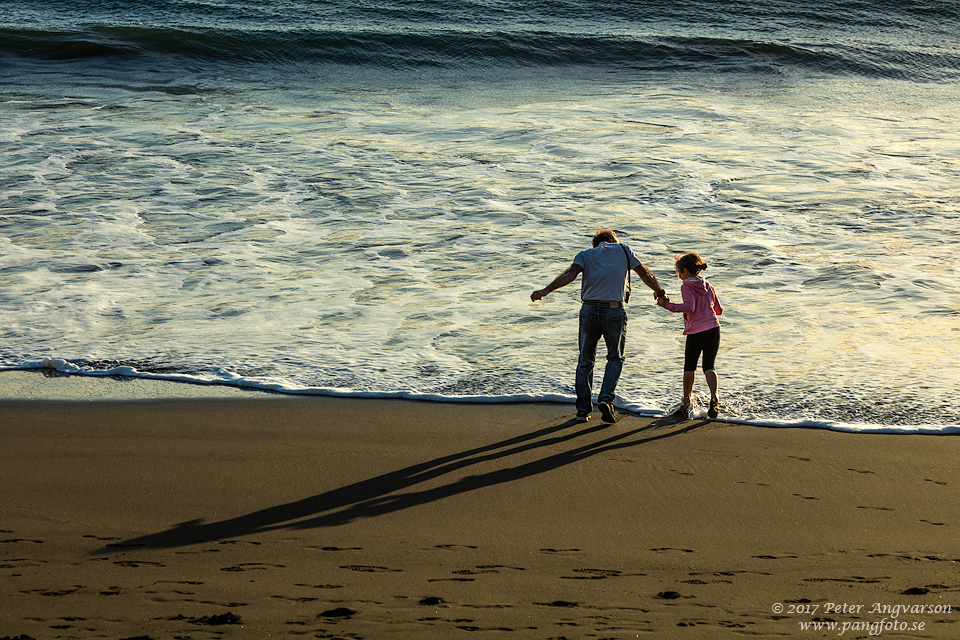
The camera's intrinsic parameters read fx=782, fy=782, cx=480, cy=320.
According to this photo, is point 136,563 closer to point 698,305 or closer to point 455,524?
point 455,524

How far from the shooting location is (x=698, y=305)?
546 centimetres

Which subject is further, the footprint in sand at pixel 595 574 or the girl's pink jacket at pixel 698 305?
the girl's pink jacket at pixel 698 305

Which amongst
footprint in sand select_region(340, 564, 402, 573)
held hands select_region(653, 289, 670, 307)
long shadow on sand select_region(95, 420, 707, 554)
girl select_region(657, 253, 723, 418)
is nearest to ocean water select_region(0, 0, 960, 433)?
girl select_region(657, 253, 723, 418)

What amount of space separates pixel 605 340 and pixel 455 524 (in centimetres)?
198

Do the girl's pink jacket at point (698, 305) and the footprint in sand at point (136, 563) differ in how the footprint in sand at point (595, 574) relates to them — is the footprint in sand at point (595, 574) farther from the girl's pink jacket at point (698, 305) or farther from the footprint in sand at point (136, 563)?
the girl's pink jacket at point (698, 305)

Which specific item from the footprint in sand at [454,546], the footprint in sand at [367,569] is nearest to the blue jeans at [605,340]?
the footprint in sand at [454,546]

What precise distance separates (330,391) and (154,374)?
4.75 ft

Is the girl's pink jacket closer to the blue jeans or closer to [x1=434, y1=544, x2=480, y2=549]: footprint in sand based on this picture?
the blue jeans

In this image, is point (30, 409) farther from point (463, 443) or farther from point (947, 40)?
point (947, 40)

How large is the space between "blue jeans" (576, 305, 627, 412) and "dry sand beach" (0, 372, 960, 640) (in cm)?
22

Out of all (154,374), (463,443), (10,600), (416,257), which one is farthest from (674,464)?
(416,257)

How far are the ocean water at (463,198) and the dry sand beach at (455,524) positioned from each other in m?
0.68

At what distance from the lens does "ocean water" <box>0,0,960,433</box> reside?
21.2 ft

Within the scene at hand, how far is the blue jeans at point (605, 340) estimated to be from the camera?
17.5ft
